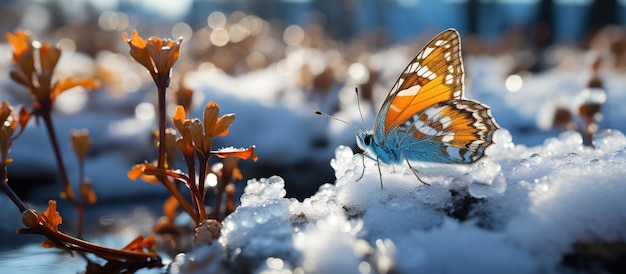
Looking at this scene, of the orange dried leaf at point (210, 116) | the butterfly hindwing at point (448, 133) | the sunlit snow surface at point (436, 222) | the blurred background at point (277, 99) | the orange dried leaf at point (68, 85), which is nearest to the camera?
the sunlit snow surface at point (436, 222)

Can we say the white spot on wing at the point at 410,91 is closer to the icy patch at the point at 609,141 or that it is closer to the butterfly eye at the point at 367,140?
the butterfly eye at the point at 367,140

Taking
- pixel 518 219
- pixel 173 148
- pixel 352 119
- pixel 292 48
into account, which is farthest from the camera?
pixel 292 48

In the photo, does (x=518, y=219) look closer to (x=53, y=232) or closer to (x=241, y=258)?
(x=241, y=258)

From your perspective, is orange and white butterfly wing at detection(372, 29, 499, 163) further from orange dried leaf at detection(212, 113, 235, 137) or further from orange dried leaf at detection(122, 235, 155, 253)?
orange dried leaf at detection(122, 235, 155, 253)

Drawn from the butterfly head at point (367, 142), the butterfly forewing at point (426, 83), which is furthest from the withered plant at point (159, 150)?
the butterfly forewing at point (426, 83)

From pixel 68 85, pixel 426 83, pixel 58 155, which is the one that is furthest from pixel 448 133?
pixel 58 155

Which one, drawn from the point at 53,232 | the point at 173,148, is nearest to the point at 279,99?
the point at 173,148
